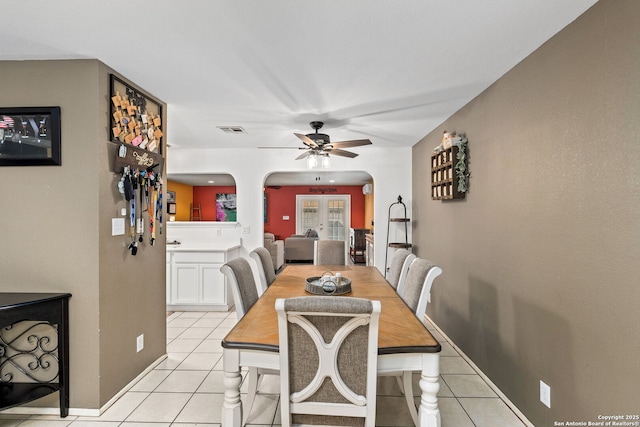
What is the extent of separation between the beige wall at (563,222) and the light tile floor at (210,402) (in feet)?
0.64

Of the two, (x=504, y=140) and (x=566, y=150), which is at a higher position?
(x=504, y=140)

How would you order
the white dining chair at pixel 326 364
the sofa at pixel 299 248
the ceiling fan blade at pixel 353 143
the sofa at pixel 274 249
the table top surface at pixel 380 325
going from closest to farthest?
the white dining chair at pixel 326 364 → the table top surface at pixel 380 325 → the ceiling fan blade at pixel 353 143 → the sofa at pixel 274 249 → the sofa at pixel 299 248

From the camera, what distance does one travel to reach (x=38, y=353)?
2.12 m

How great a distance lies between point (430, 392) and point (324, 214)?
9.05 m

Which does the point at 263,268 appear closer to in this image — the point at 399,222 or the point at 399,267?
the point at 399,267

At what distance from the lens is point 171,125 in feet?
11.8

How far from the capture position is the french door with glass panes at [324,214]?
1039 centimetres

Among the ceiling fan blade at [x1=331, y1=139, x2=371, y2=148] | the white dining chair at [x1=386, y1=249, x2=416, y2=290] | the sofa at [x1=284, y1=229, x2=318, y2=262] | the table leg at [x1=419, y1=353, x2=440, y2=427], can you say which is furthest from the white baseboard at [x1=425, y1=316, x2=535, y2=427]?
the sofa at [x1=284, y1=229, x2=318, y2=262]

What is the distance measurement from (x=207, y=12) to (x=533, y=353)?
2.64 meters

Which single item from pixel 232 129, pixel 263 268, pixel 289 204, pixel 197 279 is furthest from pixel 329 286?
pixel 289 204

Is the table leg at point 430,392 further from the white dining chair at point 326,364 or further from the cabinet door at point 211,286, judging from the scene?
the cabinet door at point 211,286

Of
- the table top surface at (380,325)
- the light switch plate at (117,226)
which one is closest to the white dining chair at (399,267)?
the table top surface at (380,325)

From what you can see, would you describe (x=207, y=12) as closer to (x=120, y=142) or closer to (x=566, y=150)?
(x=120, y=142)

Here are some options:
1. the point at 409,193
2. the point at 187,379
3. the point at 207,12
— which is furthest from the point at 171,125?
the point at 409,193
